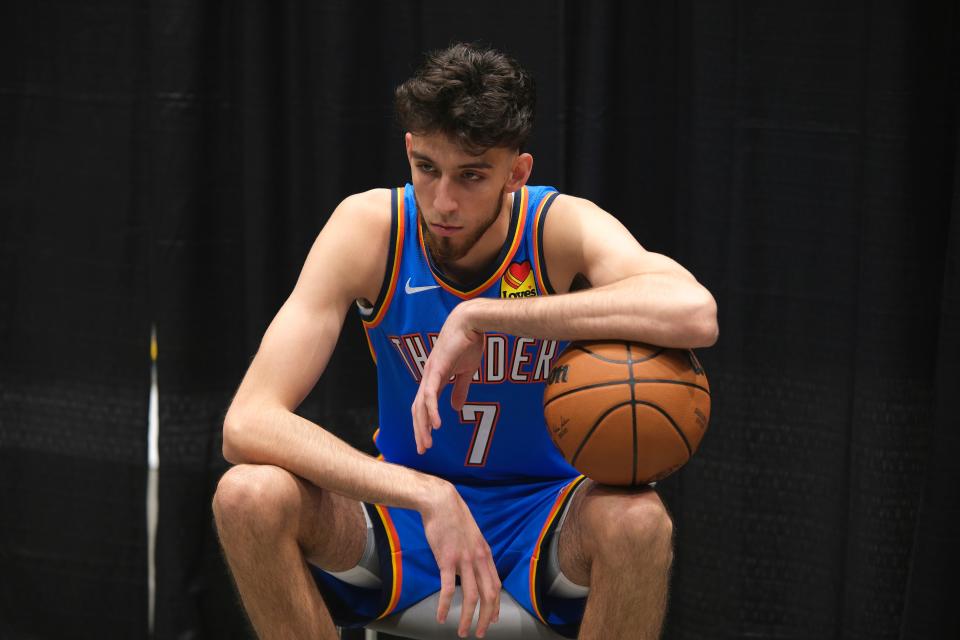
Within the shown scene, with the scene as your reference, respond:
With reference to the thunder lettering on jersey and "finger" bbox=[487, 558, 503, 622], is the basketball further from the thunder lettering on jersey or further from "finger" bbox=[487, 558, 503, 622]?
the thunder lettering on jersey

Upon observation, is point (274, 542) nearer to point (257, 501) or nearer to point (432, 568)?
point (257, 501)

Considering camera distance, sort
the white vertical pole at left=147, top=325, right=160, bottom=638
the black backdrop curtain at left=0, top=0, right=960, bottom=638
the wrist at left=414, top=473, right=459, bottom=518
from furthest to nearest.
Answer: the white vertical pole at left=147, top=325, right=160, bottom=638
the black backdrop curtain at left=0, top=0, right=960, bottom=638
the wrist at left=414, top=473, right=459, bottom=518

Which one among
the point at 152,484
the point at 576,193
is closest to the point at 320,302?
the point at 576,193

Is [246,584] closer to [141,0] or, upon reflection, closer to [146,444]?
[146,444]

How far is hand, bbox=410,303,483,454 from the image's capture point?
208 centimetres

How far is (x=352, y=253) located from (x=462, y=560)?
669mm

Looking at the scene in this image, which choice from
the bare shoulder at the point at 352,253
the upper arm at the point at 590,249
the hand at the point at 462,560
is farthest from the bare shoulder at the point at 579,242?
the hand at the point at 462,560

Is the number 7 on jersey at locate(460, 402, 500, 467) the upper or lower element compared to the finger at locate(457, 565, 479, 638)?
upper

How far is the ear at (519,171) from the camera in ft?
7.47

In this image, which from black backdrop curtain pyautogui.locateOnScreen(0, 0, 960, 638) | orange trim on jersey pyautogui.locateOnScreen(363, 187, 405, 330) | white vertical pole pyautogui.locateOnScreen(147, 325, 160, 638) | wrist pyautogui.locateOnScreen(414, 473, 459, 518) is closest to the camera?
wrist pyautogui.locateOnScreen(414, 473, 459, 518)

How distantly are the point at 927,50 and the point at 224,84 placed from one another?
6.01 ft

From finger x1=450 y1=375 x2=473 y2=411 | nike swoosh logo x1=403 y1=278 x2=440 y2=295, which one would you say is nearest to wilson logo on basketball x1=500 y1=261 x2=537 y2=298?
nike swoosh logo x1=403 y1=278 x2=440 y2=295

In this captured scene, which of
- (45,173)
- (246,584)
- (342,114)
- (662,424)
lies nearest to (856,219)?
(662,424)

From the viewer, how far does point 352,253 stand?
2.34 metres
